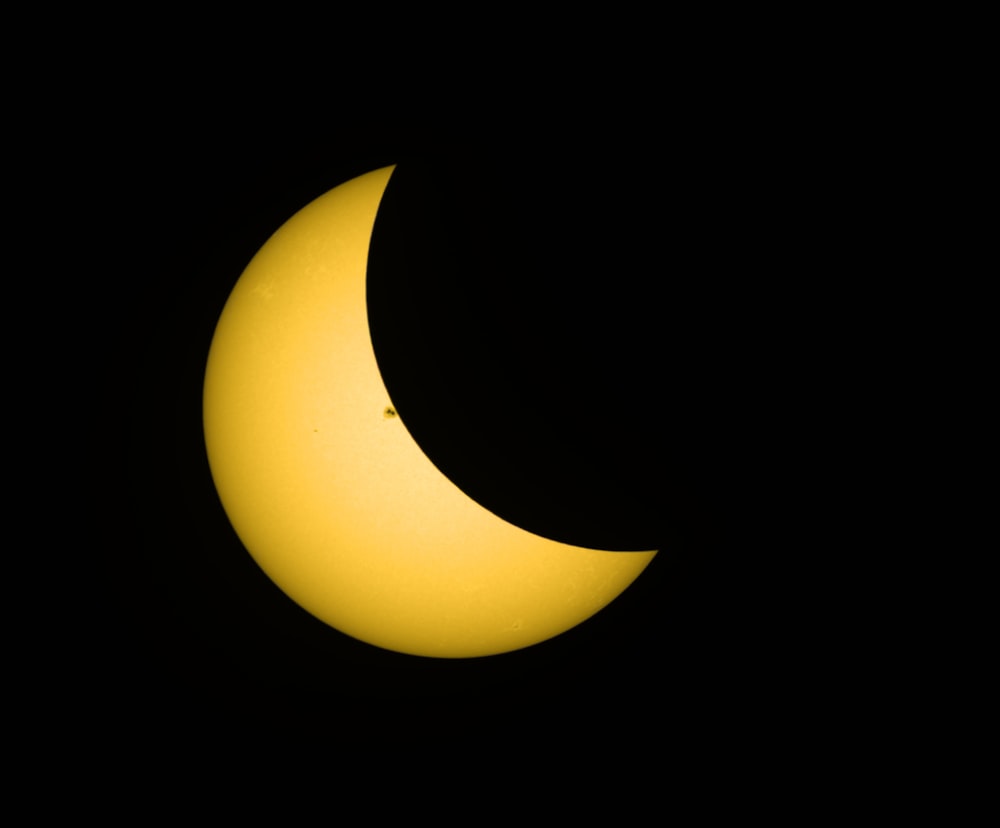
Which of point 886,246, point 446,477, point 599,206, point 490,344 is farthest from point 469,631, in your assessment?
point 886,246

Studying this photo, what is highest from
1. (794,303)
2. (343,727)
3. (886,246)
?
(886,246)

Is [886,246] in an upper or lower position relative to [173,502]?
upper

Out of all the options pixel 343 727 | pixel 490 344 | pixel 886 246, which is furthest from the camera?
pixel 343 727

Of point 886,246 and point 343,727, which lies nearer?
point 886,246

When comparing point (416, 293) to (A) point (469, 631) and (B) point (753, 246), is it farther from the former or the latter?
(A) point (469, 631)

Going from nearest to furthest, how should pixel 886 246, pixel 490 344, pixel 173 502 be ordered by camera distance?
pixel 490 344, pixel 886 246, pixel 173 502

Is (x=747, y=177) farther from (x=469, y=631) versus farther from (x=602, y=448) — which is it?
(x=469, y=631)

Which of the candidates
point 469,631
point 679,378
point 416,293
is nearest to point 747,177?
point 679,378
